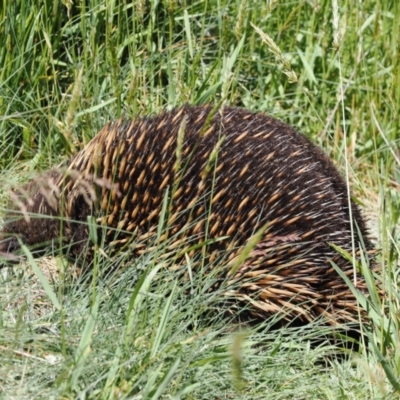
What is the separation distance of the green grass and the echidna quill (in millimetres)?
174

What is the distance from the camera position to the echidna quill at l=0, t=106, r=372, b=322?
3375 millimetres

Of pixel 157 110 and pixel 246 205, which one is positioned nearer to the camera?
pixel 246 205

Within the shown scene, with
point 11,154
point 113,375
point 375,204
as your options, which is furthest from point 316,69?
point 113,375

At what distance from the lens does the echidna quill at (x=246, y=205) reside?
338 centimetres

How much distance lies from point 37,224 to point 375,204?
1929mm

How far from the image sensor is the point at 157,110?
4312mm

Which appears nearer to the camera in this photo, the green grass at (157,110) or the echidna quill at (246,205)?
the green grass at (157,110)

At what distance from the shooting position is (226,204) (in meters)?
3.41

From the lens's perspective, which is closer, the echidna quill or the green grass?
the green grass

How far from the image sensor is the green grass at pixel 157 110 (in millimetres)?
2344

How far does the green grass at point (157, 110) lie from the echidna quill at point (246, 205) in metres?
0.17

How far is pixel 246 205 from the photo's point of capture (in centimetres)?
344

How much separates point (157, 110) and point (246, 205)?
1.05 m

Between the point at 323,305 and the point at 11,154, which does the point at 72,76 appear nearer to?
the point at 11,154
